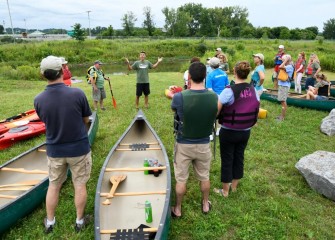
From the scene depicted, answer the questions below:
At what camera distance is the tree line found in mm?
56381

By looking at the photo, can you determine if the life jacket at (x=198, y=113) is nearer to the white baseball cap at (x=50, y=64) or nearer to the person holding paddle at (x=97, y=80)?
the white baseball cap at (x=50, y=64)

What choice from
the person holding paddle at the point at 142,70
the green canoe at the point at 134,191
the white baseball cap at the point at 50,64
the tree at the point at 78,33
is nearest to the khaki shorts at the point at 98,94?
the person holding paddle at the point at 142,70

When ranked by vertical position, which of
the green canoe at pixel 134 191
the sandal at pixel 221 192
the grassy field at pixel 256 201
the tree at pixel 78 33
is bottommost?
the grassy field at pixel 256 201

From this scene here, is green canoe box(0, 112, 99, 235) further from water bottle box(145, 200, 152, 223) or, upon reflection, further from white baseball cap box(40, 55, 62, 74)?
white baseball cap box(40, 55, 62, 74)

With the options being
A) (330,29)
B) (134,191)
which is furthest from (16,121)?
(330,29)

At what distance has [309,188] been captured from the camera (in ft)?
15.0

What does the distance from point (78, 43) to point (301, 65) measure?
30481 millimetres

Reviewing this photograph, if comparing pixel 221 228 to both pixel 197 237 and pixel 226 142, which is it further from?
pixel 226 142

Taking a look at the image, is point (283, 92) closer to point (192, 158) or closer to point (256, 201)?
point (256, 201)

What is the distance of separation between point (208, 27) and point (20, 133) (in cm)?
6985

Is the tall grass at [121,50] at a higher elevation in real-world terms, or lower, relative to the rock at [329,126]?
higher

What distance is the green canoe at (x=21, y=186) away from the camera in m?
3.51

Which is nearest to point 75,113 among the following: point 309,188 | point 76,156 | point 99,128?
point 76,156

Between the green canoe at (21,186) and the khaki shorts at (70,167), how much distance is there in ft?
2.10
